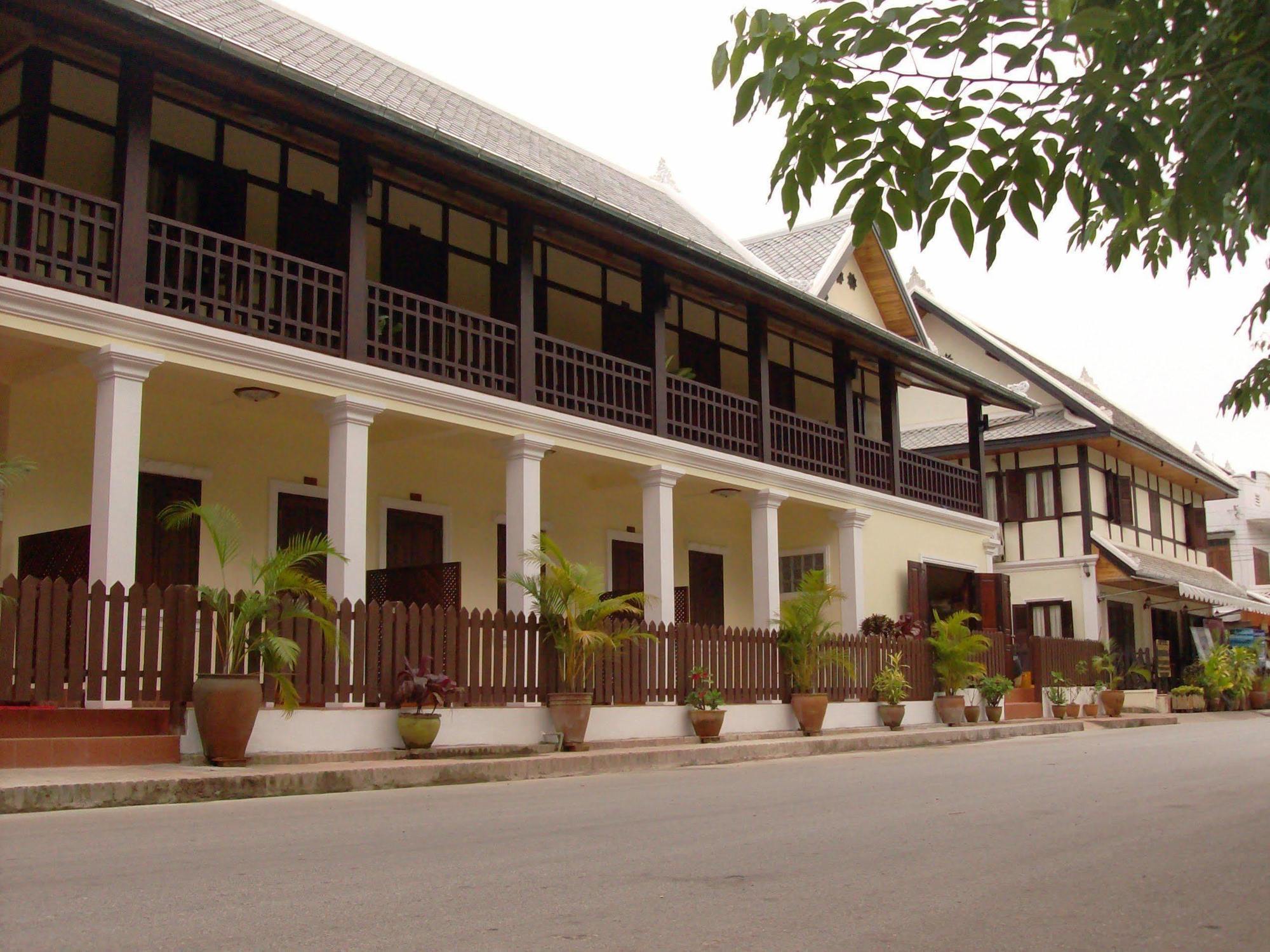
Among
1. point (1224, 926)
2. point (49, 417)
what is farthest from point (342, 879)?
point (49, 417)

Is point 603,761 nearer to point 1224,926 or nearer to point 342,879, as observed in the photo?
point 342,879

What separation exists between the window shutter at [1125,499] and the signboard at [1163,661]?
3.63 m

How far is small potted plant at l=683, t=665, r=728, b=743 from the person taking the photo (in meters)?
18.0

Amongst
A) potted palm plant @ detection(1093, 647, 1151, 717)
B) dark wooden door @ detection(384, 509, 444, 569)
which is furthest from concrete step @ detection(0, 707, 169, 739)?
potted palm plant @ detection(1093, 647, 1151, 717)

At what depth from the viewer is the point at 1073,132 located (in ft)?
14.8

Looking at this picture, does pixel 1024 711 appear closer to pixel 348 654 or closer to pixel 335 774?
pixel 348 654

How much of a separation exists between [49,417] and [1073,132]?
41.0 feet

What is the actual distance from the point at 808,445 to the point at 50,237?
43.0 feet

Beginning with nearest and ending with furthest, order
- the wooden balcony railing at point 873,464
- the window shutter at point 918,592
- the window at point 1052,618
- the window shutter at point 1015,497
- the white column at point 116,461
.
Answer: the white column at point 116,461
the wooden balcony railing at point 873,464
the window shutter at point 918,592
the window at point 1052,618
the window shutter at point 1015,497

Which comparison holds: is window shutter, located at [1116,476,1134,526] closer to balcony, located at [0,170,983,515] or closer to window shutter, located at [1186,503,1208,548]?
window shutter, located at [1186,503,1208,548]

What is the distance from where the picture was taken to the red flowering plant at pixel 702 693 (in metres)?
18.1

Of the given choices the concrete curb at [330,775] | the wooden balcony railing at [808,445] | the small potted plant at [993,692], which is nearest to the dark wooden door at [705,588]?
the wooden balcony railing at [808,445]

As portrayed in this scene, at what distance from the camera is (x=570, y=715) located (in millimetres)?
15727

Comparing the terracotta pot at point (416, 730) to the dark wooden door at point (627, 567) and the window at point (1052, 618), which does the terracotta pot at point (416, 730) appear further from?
the window at point (1052, 618)
